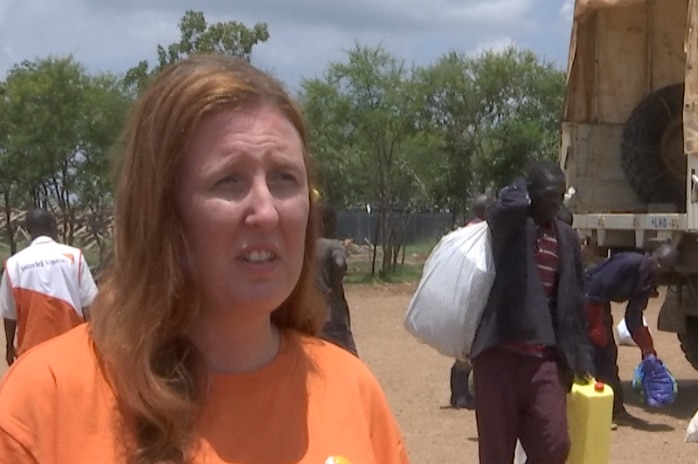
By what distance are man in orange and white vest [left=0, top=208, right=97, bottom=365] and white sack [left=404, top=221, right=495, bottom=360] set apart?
5.88 ft

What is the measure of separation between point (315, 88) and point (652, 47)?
48.8 ft

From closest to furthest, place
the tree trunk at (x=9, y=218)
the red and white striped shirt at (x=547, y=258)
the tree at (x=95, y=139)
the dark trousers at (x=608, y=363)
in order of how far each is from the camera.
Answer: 1. the red and white striped shirt at (x=547, y=258)
2. the dark trousers at (x=608, y=363)
3. the tree at (x=95, y=139)
4. the tree trunk at (x=9, y=218)

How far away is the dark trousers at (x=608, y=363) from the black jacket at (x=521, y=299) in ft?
12.1

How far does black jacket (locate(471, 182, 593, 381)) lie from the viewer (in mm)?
5629

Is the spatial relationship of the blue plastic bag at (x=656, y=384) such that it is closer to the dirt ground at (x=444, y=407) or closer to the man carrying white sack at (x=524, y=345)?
the dirt ground at (x=444, y=407)

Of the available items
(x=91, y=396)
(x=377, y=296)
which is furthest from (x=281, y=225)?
(x=377, y=296)

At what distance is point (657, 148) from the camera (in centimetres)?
1116

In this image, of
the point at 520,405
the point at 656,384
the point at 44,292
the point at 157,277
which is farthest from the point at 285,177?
the point at 656,384

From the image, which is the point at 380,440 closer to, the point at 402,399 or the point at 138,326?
the point at 138,326

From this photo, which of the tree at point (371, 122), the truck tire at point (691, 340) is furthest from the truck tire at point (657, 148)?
the tree at point (371, 122)

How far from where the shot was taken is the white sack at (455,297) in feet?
18.8

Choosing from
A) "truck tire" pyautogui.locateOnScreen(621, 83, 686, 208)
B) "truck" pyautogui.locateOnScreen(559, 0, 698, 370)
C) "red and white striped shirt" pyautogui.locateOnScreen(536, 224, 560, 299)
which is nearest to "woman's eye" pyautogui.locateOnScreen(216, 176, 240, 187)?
"red and white striped shirt" pyautogui.locateOnScreen(536, 224, 560, 299)

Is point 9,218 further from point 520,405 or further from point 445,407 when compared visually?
point 520,405

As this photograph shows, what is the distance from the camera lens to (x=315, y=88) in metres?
25.8
